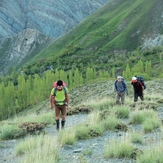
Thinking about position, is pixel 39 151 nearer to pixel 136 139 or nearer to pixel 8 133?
pixel 136 139

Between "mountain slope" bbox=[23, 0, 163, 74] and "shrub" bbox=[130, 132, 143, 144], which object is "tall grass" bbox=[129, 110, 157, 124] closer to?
"shrub" bbox=[130, 132, 143, 144]

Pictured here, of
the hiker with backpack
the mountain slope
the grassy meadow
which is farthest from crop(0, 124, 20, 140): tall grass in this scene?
the mountain slope

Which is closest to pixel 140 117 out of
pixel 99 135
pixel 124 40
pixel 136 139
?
pixel 99 135

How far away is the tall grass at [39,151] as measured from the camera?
7.55m

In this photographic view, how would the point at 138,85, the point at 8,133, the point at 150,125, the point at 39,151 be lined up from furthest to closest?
the point at 138,85 < the point at 8,133 < the point at 150,125 < the point at 39,151

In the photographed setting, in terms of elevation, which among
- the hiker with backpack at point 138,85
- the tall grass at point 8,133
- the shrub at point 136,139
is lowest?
the tall grass at point 8,133

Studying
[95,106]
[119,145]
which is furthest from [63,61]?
[119,145]

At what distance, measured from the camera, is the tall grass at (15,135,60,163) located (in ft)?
24.8

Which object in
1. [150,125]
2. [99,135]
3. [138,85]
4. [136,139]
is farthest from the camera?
[138,85]

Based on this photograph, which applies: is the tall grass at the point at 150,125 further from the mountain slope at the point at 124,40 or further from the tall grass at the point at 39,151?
the mountain slope at the point at 124,40

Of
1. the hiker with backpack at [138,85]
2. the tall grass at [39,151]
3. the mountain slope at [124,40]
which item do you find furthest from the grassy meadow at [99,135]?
the mountain slope at [124,40]

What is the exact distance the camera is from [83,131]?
10.9 meters

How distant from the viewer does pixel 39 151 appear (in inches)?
318

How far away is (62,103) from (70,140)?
313cm
